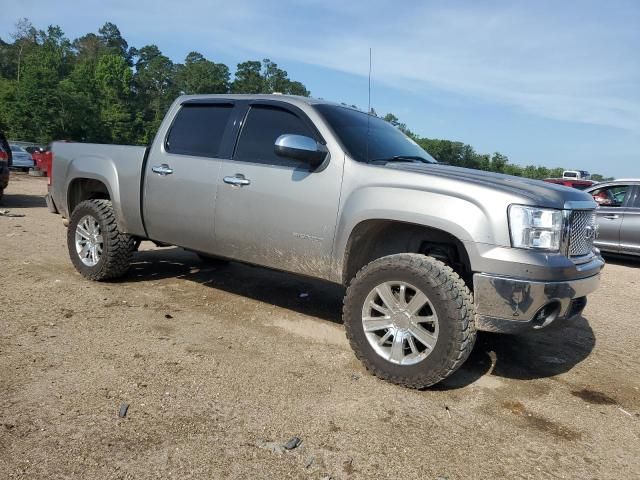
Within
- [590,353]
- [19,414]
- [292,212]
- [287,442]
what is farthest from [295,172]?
[590,353]

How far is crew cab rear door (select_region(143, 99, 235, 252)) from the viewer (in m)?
4.75

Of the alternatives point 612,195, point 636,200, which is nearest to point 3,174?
point 612,195

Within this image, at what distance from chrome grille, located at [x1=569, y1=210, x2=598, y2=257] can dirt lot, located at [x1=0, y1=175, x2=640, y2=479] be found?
1.00 m

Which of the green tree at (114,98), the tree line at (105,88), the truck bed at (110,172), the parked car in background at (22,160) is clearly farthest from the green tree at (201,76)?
the truck bed at (110,172)

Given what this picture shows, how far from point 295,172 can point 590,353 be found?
2.98m

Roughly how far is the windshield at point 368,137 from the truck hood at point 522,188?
0.34m

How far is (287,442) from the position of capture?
2.83 meters

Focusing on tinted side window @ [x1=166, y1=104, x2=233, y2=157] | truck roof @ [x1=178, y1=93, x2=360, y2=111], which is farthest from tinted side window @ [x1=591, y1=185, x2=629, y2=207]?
tinted side window @ [x1=166, y1=104, x2=233, y2=157]

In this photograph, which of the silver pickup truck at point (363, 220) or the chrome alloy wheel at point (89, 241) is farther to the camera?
the chrome alloy wheel at point (89, 241)

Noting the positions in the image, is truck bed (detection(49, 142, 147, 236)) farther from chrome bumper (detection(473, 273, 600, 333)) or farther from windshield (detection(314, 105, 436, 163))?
chrome bumper (detection(473, 273, 600, 333))

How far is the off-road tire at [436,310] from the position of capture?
3.38 metres

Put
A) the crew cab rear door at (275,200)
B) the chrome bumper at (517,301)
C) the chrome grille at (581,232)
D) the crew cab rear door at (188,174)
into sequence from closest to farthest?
the chrome bumper at (517,301)
the chrome grille at (581,232)
the crew cab rear door at (275,200)
the crew cab rear door at (188,174)

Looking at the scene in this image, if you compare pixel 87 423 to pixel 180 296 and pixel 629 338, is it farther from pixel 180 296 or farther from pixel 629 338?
pixel 629 338

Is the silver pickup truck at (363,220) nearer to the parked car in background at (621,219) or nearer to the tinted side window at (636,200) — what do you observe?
the parked car in background at (621,219)
